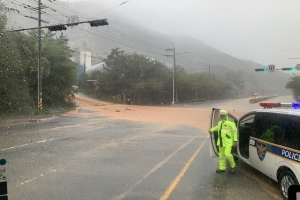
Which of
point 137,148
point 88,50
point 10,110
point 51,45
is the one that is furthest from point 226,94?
point 137,148

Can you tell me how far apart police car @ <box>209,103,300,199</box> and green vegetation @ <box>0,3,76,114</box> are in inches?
718

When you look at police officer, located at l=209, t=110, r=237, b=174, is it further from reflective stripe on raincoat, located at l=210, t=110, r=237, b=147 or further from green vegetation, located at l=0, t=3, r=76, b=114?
green vegetation, located at l=0, t=3, r=76, b=114

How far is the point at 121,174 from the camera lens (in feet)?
20.3

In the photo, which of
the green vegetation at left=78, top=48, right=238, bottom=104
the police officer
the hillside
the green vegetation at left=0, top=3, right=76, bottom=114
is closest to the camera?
the police officer

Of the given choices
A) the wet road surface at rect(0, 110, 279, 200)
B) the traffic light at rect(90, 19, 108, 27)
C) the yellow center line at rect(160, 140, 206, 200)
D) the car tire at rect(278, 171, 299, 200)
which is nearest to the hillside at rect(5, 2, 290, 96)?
the traffic light at rect(90, 19, 108, 27)

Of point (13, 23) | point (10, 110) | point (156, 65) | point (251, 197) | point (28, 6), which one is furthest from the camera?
point (156, 65)

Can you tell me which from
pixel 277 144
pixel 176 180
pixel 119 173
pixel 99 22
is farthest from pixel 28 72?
pixel 277 144

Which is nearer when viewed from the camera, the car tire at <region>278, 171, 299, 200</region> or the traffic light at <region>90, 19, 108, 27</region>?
the car tire at <region>278, 171, 299, 200</region>

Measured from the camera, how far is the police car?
4.51 meters

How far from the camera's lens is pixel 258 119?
19.4 feet

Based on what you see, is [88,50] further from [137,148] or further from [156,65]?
[137,148]

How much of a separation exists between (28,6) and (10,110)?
29.4 ft

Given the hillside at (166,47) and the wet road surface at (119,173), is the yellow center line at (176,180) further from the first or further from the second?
the hillside at (166,47)

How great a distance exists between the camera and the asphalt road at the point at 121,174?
5000 millimetres
